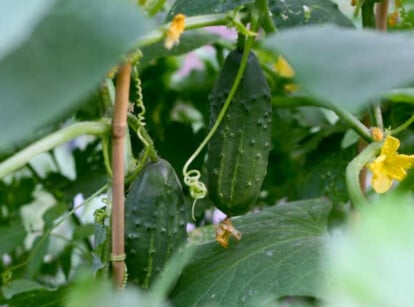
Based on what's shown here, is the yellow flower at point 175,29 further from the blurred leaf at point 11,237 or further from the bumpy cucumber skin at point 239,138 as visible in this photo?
the blurred leaf at point 11,237

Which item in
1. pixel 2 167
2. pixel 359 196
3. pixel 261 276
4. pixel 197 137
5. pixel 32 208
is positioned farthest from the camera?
pixel 32 208

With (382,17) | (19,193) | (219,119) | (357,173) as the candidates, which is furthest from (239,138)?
(19,193)

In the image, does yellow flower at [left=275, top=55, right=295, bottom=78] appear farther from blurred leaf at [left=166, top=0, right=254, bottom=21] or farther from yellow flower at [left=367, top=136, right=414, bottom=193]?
yellow flower at [left=367, top=136, right=414, bottom=193]

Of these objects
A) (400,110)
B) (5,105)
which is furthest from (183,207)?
(400,110)

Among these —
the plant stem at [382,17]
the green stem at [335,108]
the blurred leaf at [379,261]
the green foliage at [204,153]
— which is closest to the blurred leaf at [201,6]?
the green foliage at [204,153]

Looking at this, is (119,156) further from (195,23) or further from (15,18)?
(15,18)

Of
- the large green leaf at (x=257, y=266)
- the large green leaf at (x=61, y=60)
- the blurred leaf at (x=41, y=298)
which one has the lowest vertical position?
the large green leaf at (x=257, y=266)

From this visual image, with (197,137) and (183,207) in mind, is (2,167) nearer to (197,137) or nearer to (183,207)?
(183,207)
